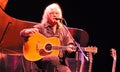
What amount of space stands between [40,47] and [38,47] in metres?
0.03

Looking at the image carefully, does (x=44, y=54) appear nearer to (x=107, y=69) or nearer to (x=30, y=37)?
(x=30, y=37)

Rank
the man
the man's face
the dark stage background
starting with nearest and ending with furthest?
the man, the man's face, the dark stage background

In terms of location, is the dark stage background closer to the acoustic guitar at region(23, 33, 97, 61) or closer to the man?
the man

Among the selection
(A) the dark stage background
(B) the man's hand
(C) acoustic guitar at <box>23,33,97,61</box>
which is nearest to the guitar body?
(C) acoustic guitar at <box>23,33,97,61</box>

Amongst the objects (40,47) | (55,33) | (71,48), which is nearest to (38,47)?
(40,47)

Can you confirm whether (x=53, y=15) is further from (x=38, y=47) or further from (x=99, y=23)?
(x=99, y=23)

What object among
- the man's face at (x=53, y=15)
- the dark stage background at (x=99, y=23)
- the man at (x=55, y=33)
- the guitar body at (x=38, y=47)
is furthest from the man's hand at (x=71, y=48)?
the dark stage background at (x=99, y=23)

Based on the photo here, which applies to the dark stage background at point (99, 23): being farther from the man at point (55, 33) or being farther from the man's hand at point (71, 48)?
the man's hand at point (71, 48)

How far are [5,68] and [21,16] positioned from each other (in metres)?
1.38

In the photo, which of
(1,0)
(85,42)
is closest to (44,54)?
(1,0)

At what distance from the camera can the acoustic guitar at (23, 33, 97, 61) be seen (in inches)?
174

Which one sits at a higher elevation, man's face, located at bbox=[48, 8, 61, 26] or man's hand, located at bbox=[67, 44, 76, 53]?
man's face, located at bbox=[48, 8, 61, 26]

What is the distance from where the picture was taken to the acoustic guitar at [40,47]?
4.41 m

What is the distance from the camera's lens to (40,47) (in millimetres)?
4457
